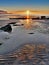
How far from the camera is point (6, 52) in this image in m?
9.99

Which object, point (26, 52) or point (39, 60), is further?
point (26, 52)

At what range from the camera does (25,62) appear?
8.22 m

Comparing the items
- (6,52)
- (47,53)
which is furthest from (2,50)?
(47,53)

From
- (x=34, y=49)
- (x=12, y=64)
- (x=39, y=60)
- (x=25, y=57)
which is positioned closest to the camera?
(x=12, y=64)

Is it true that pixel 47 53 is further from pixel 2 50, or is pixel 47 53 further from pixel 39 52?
pixel 2 50

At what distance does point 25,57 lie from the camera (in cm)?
907

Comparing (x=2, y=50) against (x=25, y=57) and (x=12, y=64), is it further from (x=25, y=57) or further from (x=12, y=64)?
(x=12, y=64)

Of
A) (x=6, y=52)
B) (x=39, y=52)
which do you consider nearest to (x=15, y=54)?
(x=6, y=52)

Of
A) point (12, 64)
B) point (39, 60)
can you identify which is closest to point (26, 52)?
point (39, 60)

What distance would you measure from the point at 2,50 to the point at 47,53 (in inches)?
89.1

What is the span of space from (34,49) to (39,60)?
231 cm

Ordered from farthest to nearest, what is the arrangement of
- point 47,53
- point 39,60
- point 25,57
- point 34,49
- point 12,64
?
point 34,49
point 47,53
point 25,57
point 39,60
point 12,64

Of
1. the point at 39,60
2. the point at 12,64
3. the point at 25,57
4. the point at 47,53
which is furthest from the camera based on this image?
the point at 47,53

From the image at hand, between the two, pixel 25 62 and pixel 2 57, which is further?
pixel 2 57
